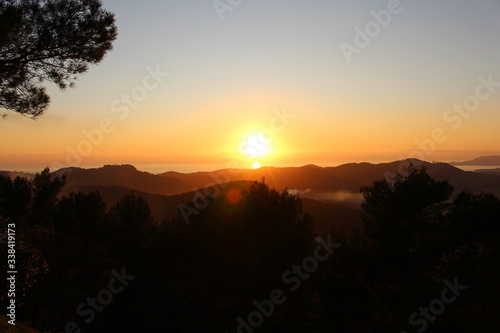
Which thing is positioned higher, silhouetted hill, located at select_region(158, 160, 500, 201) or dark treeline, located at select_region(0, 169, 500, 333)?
silhouetted hill, located at select_region(158, 160, 500, 201)

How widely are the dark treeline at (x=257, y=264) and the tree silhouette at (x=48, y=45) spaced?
5.20 meters

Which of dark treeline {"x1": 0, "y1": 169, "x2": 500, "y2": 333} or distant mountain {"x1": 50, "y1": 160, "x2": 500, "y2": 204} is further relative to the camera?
distant mountain {"x1": 50, "y1": 160, "x2": 500, "y2": 204}

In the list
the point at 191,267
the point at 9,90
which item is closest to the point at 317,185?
the point at 191,267

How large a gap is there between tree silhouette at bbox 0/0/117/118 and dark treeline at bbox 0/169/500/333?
5.20m

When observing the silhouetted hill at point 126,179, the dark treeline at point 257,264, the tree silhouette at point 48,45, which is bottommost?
the dark treeline at point 257,264

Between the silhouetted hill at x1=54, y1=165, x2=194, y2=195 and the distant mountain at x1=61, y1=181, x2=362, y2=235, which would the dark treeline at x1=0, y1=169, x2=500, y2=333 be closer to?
the distant mountain at x1=61, y1=181, x2=362, y2=235

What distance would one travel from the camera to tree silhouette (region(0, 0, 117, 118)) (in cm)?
1152

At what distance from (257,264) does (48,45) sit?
18136mm

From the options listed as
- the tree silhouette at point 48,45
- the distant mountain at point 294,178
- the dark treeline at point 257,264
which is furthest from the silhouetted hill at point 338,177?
the tree silhouette at point 48,45

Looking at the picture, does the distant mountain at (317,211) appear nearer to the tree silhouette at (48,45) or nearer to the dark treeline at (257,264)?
the dark treeline at (257,264)

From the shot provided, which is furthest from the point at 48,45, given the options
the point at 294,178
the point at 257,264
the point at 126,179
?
the point at 126,179

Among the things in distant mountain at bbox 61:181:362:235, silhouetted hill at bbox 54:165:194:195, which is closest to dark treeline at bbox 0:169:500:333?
distant mountain at bbox 61:181:362:235

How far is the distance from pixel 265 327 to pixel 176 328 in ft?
19.5

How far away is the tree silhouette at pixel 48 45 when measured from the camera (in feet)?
37.8
